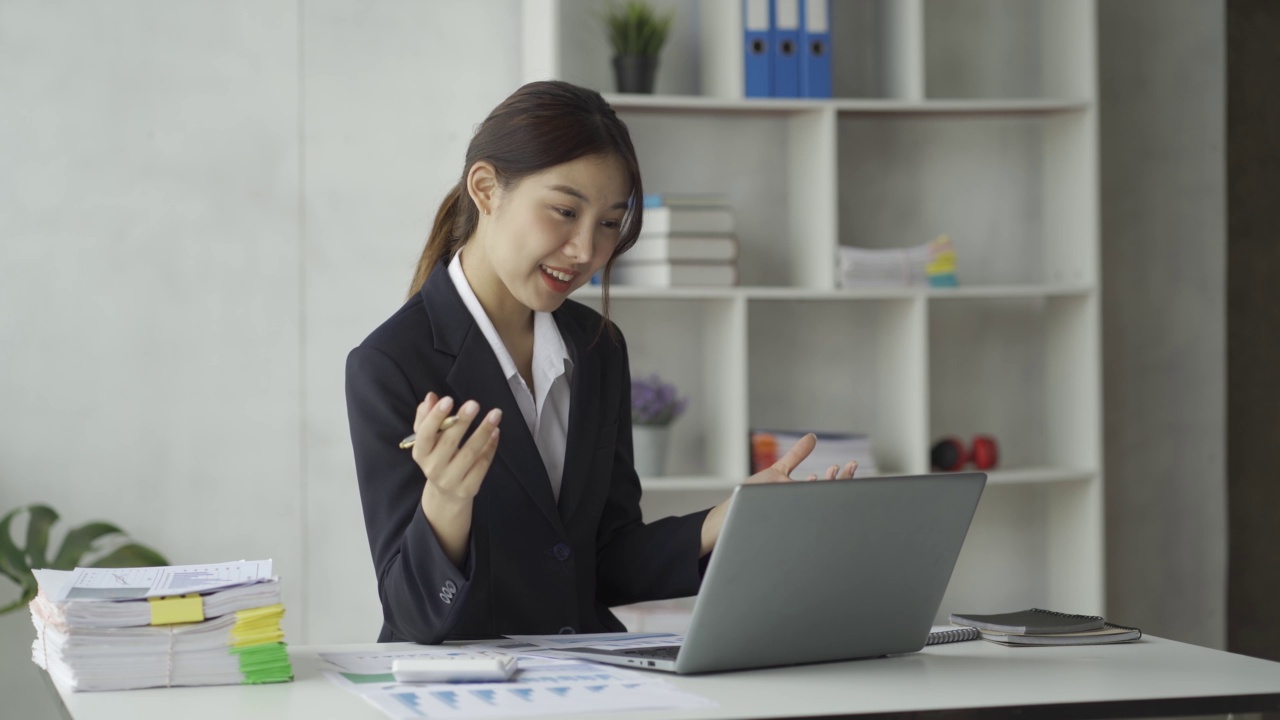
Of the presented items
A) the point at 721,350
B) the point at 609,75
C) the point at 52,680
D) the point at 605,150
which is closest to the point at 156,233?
the point at 609,75

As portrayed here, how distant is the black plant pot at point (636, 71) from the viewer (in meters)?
3.29

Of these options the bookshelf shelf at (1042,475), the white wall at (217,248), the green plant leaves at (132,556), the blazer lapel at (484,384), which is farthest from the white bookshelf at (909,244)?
the blazer lapel at (484,384)

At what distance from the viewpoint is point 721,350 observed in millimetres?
3361

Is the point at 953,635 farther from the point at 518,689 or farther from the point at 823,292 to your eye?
the point at 823,292

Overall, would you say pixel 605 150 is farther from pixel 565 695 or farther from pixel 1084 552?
pixel 1084 552

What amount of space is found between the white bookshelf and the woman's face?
1394 millimetres

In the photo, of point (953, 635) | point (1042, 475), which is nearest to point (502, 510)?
point (953, 635)

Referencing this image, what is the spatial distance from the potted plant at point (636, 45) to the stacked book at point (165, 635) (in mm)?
2130

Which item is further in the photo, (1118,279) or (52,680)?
(1118,279)

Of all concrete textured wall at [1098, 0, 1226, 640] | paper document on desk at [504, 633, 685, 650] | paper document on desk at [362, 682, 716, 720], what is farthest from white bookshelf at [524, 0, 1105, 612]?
paper document on desk at [362, 682, 716, 720]

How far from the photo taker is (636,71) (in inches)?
129

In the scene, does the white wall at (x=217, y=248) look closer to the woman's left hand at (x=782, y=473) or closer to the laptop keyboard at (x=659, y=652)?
the woman's left hand at (x=782, y=473)

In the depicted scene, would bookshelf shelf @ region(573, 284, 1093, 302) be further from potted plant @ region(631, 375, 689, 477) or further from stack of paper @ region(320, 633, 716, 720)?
stack of paper @ region(320, 633, 716, 720)

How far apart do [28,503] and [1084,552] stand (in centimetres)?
265
